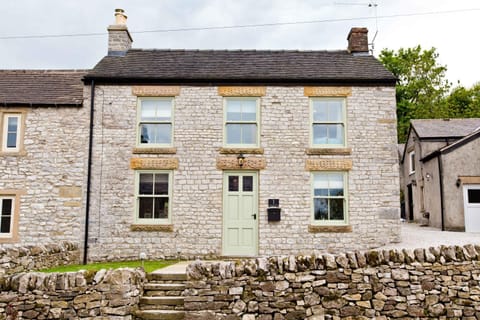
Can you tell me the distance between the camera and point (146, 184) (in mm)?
11477

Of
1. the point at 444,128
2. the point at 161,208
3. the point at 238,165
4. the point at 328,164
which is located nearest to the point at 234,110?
the point at 238,165

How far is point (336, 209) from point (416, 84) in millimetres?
25252

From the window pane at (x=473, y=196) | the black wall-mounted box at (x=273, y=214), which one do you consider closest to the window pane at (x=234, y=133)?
the black wall-mounted box at (x=273, y=214)

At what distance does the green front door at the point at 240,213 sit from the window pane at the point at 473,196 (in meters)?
10.4

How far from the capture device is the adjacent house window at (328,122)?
11617 millimetres

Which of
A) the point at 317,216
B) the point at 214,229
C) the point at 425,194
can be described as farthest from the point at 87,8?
the point at 425,194

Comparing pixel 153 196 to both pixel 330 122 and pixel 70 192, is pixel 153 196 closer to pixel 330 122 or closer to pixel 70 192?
pixel 70 192

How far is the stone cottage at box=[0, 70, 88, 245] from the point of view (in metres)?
11.1

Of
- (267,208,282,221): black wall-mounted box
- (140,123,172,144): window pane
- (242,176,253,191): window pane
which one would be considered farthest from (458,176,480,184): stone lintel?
(140,123,172,144): window pane

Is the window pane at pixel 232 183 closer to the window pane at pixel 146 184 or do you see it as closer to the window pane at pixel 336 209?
the window pane at pixel 146 184

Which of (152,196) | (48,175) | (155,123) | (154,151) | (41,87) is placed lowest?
(152,196)

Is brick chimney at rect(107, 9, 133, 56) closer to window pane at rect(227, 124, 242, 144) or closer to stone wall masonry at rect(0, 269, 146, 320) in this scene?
window pane at rect(227, 124, 242, 144)

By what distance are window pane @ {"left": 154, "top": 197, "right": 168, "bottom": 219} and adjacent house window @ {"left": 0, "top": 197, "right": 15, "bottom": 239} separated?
4.21 metres

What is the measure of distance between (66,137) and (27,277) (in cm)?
605
